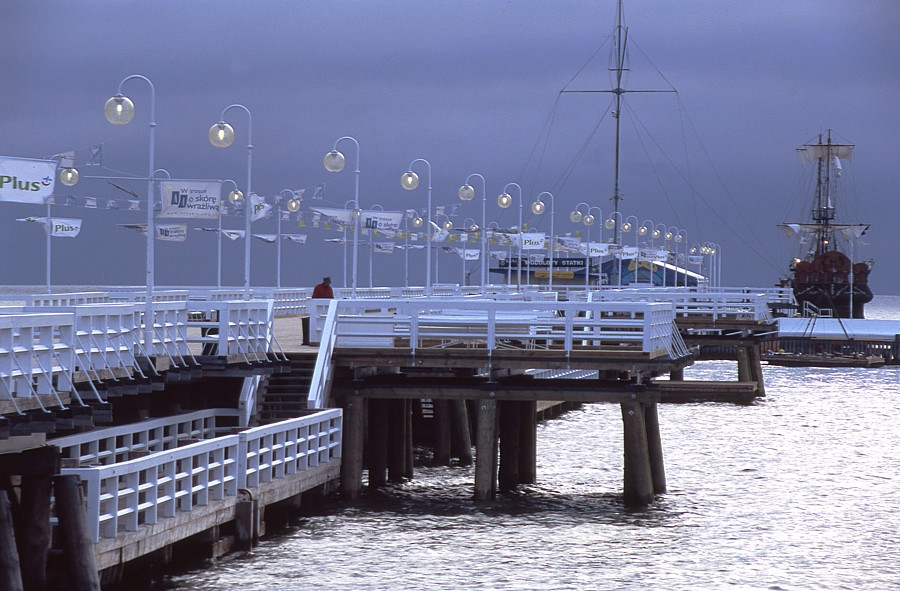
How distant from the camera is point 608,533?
83.8ft

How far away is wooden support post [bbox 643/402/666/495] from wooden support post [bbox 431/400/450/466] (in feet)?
20.5

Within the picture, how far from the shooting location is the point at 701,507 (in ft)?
95.9

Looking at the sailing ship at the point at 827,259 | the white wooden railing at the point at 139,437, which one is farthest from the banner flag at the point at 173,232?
the sailing ship at the point at 827,259

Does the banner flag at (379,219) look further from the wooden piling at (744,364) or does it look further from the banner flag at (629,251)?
the banner flag at (629,251)

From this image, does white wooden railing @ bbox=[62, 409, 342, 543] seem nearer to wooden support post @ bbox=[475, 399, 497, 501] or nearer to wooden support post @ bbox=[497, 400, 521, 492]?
wooden support post @ bbox=[475, 399, 497, 501]

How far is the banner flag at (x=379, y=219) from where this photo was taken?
42.0m

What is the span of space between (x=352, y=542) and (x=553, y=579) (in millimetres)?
3784

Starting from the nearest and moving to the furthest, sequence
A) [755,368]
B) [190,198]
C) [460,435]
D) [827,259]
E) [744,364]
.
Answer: [190,198]
[460,435]
[755,368]
[744,364]
[827,259]

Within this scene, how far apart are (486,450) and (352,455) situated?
247 centimetres

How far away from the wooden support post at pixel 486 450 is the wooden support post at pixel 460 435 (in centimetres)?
742

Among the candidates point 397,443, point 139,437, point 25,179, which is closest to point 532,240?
point 397,443

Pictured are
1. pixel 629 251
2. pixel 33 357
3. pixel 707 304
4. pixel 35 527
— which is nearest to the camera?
pixel 35 527

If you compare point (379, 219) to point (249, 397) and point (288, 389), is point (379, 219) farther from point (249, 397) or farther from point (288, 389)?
point (249, 397)

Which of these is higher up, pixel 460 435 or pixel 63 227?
pixel 63 227
